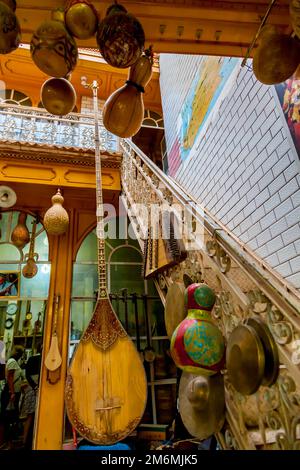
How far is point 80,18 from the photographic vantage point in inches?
46.0

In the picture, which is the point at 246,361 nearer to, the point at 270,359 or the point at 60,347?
the point at 270,359

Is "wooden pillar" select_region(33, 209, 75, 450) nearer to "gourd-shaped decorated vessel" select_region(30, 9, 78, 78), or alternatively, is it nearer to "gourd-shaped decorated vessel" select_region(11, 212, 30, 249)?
"gourd-shaped decorated vessel" select_region(11, 212, 30, 249)

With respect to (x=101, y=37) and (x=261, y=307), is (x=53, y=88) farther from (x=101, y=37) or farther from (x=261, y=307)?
(x=261, y=307)

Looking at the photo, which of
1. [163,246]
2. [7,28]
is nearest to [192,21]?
[7,28]

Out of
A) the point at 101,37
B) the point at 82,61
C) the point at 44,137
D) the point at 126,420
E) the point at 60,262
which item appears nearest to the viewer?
the point at 101,37

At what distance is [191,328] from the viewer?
1214 mm

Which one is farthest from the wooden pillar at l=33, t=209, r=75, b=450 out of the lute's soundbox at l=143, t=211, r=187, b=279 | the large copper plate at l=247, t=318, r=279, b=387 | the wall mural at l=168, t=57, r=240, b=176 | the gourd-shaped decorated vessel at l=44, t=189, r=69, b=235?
the large copper plate at l=247, t=318, r=279, b=387

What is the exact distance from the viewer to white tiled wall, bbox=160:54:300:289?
77.3 inches

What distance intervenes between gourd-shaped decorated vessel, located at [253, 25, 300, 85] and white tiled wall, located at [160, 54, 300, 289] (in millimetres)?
786

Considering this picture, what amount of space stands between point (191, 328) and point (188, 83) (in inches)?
165

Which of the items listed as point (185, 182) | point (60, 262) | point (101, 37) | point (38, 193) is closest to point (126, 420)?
point (101, 37)

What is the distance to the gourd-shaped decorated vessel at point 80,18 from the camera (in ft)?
3.84

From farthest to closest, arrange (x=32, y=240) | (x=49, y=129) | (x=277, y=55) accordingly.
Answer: (x=32, y=240)
(x=49, y=129)
(x=277, y=55)

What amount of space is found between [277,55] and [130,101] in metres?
0.72
